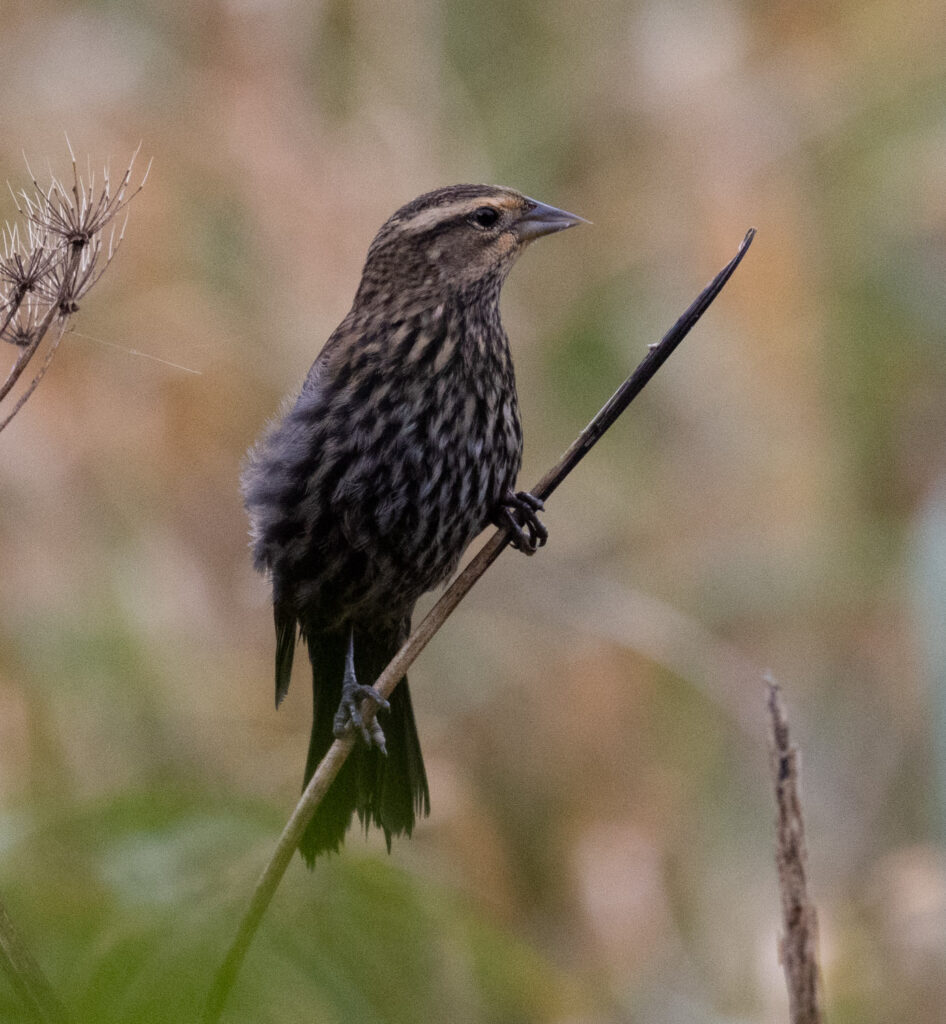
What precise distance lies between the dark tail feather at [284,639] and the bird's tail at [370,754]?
8 centimetres

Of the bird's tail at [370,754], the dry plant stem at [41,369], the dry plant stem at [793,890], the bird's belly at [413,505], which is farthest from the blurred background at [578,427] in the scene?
the dry plant stem at [41,369]

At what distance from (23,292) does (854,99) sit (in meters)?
3.09

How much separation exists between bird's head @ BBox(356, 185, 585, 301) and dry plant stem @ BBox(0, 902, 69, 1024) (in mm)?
1988

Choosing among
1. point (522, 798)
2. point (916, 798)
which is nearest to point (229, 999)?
point (522, 798)

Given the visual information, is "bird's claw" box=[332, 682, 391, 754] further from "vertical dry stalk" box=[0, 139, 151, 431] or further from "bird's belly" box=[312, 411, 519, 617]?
"vertical dry stalk" box=[0, 139, 151, 431]

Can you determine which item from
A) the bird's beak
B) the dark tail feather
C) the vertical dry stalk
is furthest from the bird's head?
the vertical dry stalk

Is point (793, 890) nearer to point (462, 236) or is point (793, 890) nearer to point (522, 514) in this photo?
point (522, 514)

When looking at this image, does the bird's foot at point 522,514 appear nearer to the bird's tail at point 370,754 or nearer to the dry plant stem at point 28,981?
the bird's tail at point 370,754

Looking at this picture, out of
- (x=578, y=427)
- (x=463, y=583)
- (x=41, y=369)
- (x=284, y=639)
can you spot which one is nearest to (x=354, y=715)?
(x=284, y=639)

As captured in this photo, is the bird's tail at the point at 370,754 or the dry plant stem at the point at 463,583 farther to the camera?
the bird's tail at the point at 370,754

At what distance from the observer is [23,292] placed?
4.58 ft

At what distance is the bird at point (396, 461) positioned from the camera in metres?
2.54

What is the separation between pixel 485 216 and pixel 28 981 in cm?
215

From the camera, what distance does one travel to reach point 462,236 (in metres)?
2.73
